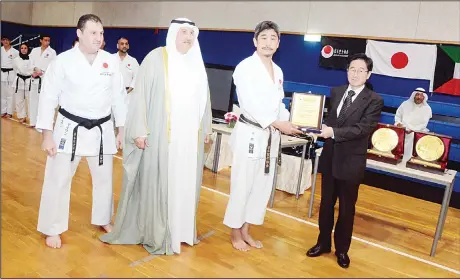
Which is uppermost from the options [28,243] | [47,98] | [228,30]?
[228,30]

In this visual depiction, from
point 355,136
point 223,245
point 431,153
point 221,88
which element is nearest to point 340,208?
point 355,136

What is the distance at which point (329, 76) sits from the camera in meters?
7.29

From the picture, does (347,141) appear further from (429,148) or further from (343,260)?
(429,148)

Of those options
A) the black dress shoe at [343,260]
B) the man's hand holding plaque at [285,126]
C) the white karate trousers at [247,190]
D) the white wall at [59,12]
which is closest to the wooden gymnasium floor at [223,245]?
the black dress shoe at [343,260]

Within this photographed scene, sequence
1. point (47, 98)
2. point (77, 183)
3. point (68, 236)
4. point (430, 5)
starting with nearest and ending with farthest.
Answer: point (47, 98)
point (68, 236)
point (77, 183)
point (430, 5)

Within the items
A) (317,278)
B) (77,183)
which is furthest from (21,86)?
(317,278)

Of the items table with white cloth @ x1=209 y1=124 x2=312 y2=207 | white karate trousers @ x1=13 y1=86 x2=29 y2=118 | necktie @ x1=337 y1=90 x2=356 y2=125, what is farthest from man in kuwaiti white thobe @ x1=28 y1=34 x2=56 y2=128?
necktie @ x1=337 y1=90 x2=356 y2=125

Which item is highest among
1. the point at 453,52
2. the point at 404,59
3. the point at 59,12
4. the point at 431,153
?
the point at 59,12

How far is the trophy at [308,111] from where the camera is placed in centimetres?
292

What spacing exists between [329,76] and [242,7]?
7.15 feet

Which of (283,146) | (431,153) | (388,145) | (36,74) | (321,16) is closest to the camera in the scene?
(431,153)

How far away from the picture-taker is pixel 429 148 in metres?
3.35

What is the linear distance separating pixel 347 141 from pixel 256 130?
61cm

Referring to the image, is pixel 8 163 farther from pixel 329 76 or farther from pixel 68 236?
pixel 329 76
